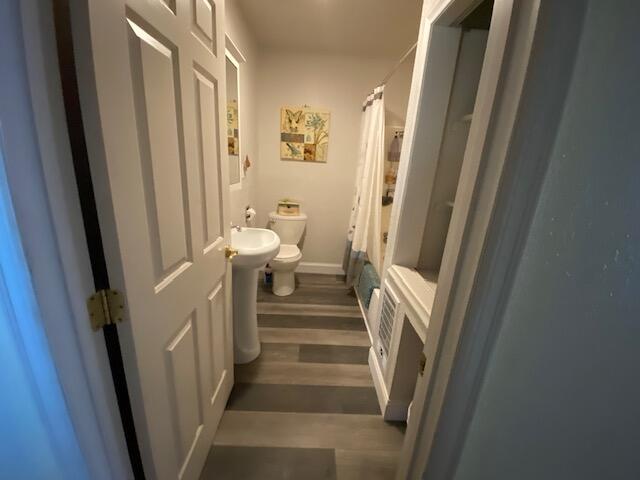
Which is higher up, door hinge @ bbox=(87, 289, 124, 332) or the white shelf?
door hinge @ bbox=(87, 289, 124, 332)

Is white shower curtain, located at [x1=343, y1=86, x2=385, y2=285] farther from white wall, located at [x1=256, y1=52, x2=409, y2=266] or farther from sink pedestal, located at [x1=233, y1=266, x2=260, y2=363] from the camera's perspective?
sink pedestal, located at [x1=233, y1=266, x2=260, y2=363]

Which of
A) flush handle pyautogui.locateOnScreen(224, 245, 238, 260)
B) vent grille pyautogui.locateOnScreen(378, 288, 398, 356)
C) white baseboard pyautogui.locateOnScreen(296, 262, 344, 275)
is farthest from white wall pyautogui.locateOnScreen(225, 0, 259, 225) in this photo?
vent grille pyautogui.locateOnScreen(378, 288, 398, 356)


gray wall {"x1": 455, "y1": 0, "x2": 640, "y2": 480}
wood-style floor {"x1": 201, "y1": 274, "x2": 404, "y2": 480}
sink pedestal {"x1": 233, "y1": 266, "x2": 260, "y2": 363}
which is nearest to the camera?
gray wall {"x1": 455, "y1": 0, "x2": 640, "y2": 480}

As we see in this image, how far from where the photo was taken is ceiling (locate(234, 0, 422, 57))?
6.16 feet

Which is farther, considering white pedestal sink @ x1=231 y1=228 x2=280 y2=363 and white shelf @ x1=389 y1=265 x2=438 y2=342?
white pedestal sink @ x1=231 y1=228 x2=280 y2=363

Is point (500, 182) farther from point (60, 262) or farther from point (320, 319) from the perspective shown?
point (320, 319)

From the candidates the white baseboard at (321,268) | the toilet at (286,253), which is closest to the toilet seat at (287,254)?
the toilet at (286,253)

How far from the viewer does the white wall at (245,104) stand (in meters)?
1.88

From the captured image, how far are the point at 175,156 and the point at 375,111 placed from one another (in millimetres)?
2034

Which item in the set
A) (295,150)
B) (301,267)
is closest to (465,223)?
(295,150)

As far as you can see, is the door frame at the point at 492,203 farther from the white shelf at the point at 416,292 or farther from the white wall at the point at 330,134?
the white wall at the point at 330,134

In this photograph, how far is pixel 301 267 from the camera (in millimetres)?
3371

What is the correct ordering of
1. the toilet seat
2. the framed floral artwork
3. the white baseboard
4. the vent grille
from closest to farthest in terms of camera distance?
the vent grille, the toilet seat, the framed floral artwork, the white baseboard

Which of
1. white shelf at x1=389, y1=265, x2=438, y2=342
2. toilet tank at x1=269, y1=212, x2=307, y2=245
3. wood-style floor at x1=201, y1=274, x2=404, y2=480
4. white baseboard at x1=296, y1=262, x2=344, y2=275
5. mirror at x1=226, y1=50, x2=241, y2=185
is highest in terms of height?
mirror at x1=226, y1=50, x2=241, y2=185
